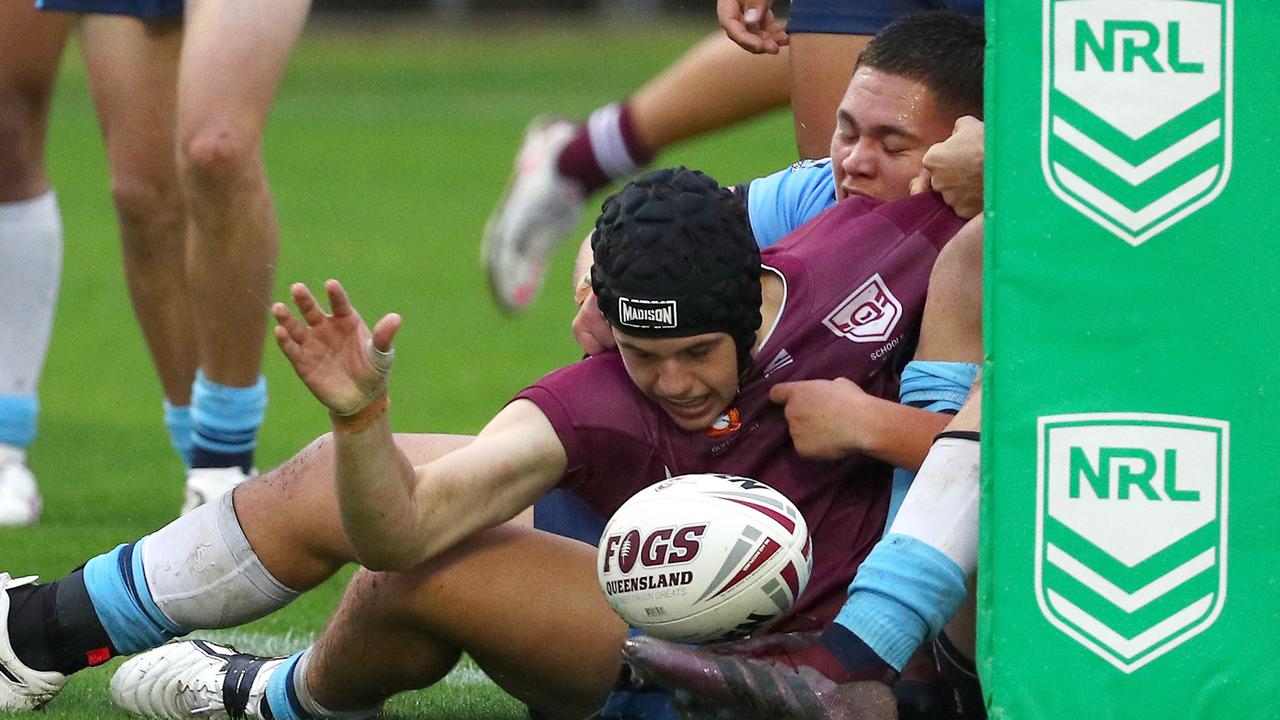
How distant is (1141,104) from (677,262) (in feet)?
2.26

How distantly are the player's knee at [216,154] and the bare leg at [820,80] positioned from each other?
1.16 metres

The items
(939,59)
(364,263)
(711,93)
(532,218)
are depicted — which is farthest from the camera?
(364,263)

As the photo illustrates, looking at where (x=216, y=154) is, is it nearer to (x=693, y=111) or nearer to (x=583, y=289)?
(x=583, y=289)

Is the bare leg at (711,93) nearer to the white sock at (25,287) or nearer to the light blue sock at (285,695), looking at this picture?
the white sock at (25,287)

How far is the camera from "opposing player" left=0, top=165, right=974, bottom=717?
9.21 ft

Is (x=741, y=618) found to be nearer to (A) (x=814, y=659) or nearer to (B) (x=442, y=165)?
(A) (x=814, y=659)

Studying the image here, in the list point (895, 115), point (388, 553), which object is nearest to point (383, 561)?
point (388, 553)

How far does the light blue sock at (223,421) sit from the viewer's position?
456 centimetres

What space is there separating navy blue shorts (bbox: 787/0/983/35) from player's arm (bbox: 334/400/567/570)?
1.65 m

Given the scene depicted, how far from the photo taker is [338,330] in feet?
8.55

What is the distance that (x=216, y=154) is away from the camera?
163 inches

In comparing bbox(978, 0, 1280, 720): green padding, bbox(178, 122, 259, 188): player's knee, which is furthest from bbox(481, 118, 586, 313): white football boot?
bbox(978, 0, 1280, 720): green padding

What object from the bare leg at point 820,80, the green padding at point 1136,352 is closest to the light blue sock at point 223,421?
the bare leg at point 820,80

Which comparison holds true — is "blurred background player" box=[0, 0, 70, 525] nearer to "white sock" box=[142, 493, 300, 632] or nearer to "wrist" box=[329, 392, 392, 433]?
"white sock" box=[142, 493, 300, 632]
